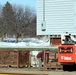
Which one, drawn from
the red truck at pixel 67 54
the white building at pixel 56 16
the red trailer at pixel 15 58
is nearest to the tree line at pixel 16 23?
the white building at pixel 56 16

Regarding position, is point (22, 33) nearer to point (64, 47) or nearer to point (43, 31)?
point (43, 31)

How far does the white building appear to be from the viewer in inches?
1272

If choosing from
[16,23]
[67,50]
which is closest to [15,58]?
[67,50]

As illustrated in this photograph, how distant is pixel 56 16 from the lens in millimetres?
33406

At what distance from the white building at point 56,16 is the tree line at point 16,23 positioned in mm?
38319

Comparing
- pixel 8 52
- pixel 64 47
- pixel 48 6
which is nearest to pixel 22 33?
pixel 48 6

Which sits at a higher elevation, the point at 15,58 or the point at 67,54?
the point at 67,54

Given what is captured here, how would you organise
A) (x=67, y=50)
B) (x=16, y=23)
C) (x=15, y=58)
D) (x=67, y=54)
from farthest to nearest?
1. (x=16, y=23)
2. (x=15, y=58)
3. (x=67, y=50)
4. (x=67, y=54)

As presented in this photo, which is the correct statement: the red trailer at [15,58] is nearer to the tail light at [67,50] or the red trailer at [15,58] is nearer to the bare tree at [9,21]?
the tail light at [67,50]

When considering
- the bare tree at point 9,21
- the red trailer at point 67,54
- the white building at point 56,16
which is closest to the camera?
the red trailer at point 67,54

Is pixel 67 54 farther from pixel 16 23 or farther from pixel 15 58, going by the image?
pixel 16 23

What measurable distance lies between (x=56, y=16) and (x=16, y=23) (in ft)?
136

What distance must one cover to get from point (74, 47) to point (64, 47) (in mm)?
554

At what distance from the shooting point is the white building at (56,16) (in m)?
32.3
